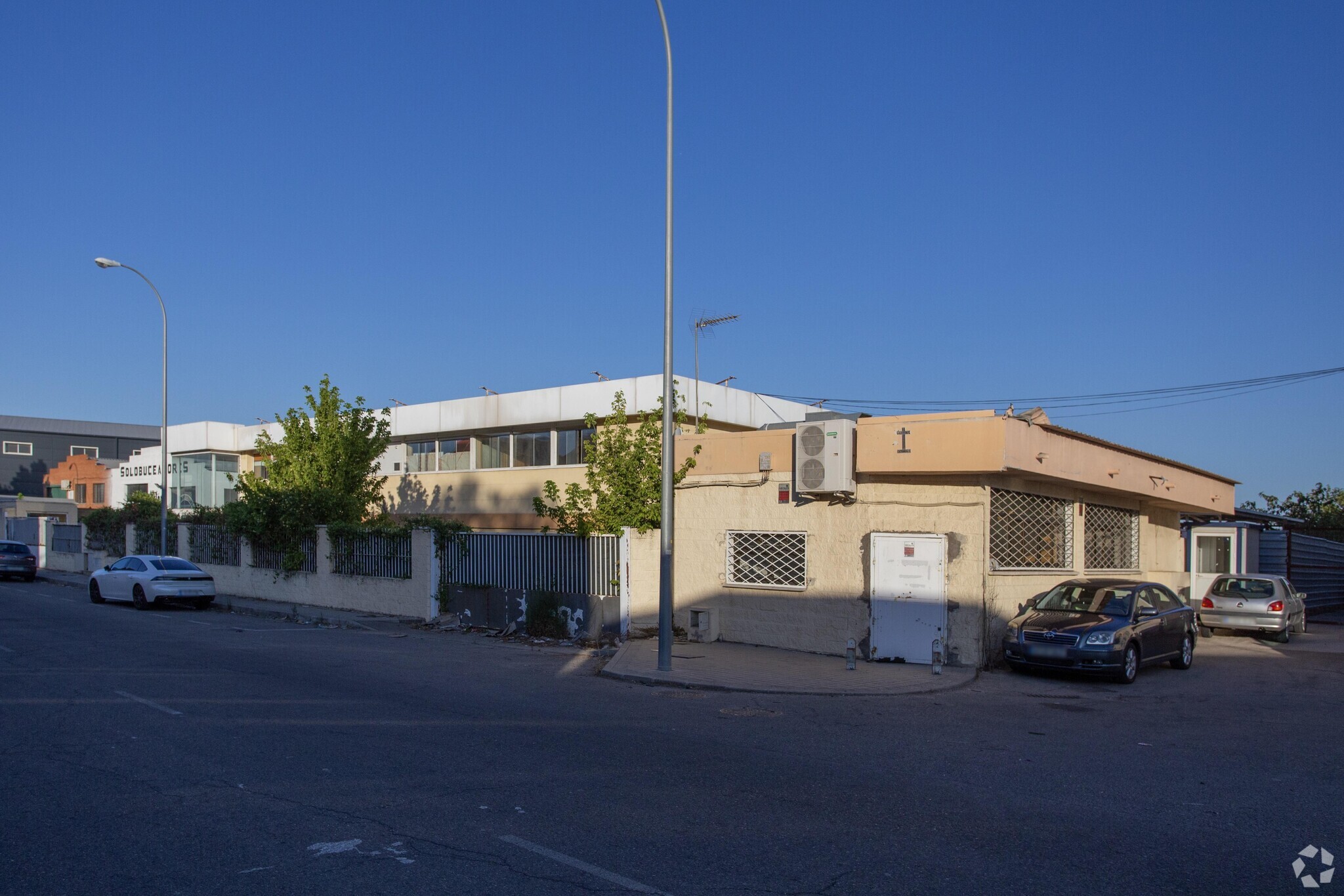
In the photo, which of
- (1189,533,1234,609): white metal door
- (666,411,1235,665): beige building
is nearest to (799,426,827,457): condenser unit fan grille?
(666,411,1235,665): beige building

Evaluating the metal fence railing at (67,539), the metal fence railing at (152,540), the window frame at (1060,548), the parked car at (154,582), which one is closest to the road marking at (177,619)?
the parked car at (154,582)

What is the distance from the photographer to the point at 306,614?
22.8 meters

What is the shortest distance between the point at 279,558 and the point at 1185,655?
69.5ft

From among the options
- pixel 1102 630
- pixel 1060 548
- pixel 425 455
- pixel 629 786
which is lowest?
pixel 629 786

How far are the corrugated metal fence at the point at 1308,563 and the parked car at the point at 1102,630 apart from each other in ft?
44.7

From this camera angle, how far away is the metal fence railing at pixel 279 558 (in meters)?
24.8

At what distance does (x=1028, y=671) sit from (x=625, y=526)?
7270 millimetres

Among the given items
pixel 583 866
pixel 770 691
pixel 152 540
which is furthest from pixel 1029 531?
pixel 152 540

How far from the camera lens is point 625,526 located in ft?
58.9

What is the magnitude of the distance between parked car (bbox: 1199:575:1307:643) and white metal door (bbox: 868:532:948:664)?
10.0m

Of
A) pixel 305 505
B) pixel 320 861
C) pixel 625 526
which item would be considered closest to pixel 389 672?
pixel 625 526

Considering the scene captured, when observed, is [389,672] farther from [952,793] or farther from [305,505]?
[305,505]

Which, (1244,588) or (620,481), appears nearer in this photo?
(620,481)

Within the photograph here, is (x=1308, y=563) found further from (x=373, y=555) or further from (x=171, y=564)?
(x=171, y=564)
